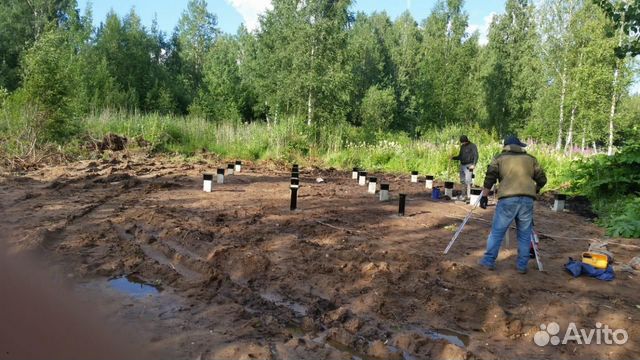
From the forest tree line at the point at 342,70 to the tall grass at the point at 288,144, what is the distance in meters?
1.98

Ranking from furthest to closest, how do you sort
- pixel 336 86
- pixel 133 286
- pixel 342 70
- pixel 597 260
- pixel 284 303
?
pixel 342 70
pixel 336 86
pixel 597 260
pixel 133 286
pixel 284 303

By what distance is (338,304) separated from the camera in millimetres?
4418

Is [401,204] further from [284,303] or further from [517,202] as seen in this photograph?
[284,303]

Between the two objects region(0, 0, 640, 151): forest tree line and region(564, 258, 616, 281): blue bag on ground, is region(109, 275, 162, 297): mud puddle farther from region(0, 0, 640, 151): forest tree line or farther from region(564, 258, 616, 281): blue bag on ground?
region(0, 0, 640, 151): forest tree line

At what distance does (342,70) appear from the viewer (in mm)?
→ 22906

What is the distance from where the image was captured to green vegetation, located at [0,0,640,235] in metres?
14.3

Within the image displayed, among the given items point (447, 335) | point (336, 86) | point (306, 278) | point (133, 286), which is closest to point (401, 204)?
point (306, 278)

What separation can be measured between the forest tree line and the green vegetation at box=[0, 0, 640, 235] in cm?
10

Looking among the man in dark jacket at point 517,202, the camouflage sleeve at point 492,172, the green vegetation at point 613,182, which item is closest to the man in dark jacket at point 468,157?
the green vegetation at point 613,182

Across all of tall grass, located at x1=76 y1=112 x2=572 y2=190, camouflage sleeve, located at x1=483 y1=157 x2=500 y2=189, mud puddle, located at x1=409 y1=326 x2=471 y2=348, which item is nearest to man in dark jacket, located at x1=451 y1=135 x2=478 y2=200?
camouflage sleeve, located at x1=483 y1=157 x2=500 y2=189

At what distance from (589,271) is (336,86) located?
17.2 meters

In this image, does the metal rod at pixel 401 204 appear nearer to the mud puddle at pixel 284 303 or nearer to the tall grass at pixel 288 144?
the mud puddle at pixel 284 303

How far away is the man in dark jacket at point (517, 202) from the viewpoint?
225 inches

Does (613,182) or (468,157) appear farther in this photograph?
(468,157)
